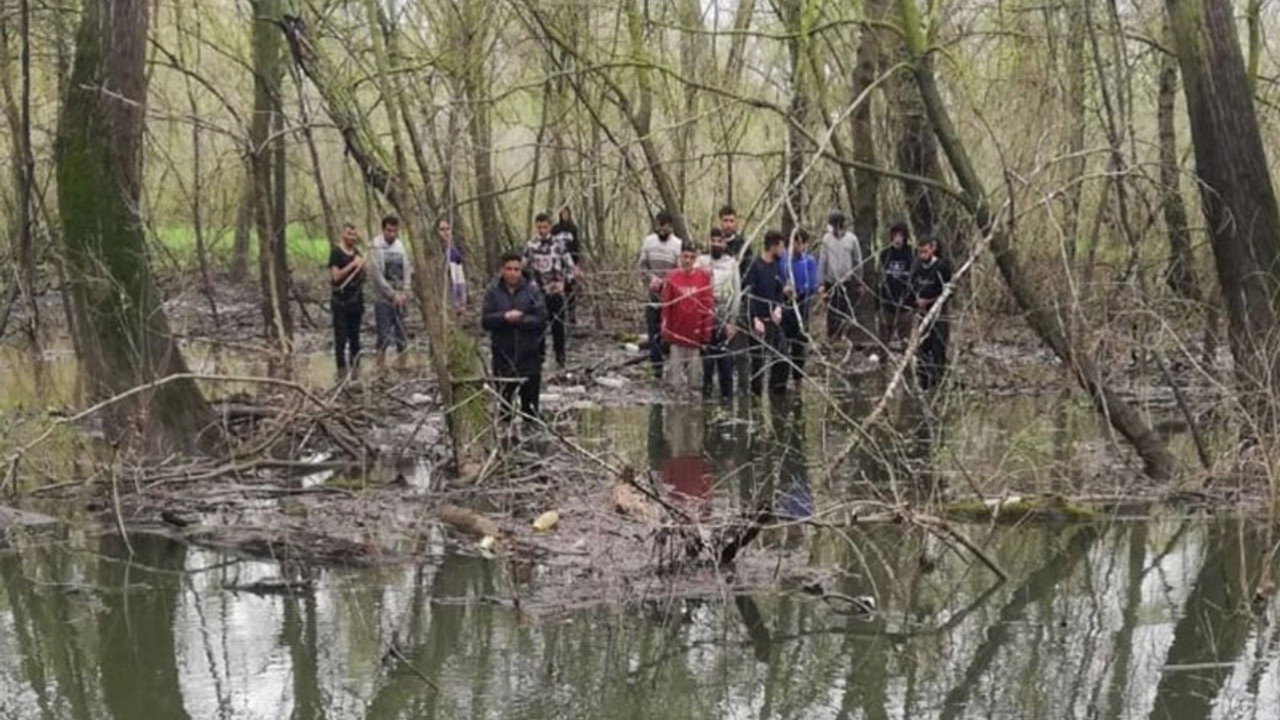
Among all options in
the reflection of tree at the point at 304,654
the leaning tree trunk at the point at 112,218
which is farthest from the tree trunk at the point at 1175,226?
the leaning tree trunk at the point at 112,218

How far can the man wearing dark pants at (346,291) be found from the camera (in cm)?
1755

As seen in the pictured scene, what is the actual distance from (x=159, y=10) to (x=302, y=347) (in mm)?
4625

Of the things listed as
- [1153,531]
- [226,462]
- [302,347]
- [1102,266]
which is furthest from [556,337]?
[1153,531]

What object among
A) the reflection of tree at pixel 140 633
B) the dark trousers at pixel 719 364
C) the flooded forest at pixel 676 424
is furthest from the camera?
the dark trousers at pixel 719 364

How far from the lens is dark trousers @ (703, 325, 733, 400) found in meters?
16.0

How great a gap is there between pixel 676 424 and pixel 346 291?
4772mm

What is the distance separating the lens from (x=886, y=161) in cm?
2195

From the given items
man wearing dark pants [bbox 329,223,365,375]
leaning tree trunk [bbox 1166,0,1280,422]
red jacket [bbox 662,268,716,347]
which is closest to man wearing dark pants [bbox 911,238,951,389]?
red jacket [bbox 662,268,716,347]

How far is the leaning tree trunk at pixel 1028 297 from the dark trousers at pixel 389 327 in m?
8.35

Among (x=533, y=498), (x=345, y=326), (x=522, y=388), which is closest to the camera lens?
(x=533, y=498)

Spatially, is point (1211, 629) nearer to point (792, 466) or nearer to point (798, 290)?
point (792, 466)

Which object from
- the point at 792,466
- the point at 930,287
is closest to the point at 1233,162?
the point at 792,466

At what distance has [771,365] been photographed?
52.7 feet

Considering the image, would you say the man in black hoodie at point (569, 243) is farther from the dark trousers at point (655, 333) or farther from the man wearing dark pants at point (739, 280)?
the man wearing dark pants at point (739, 280)
